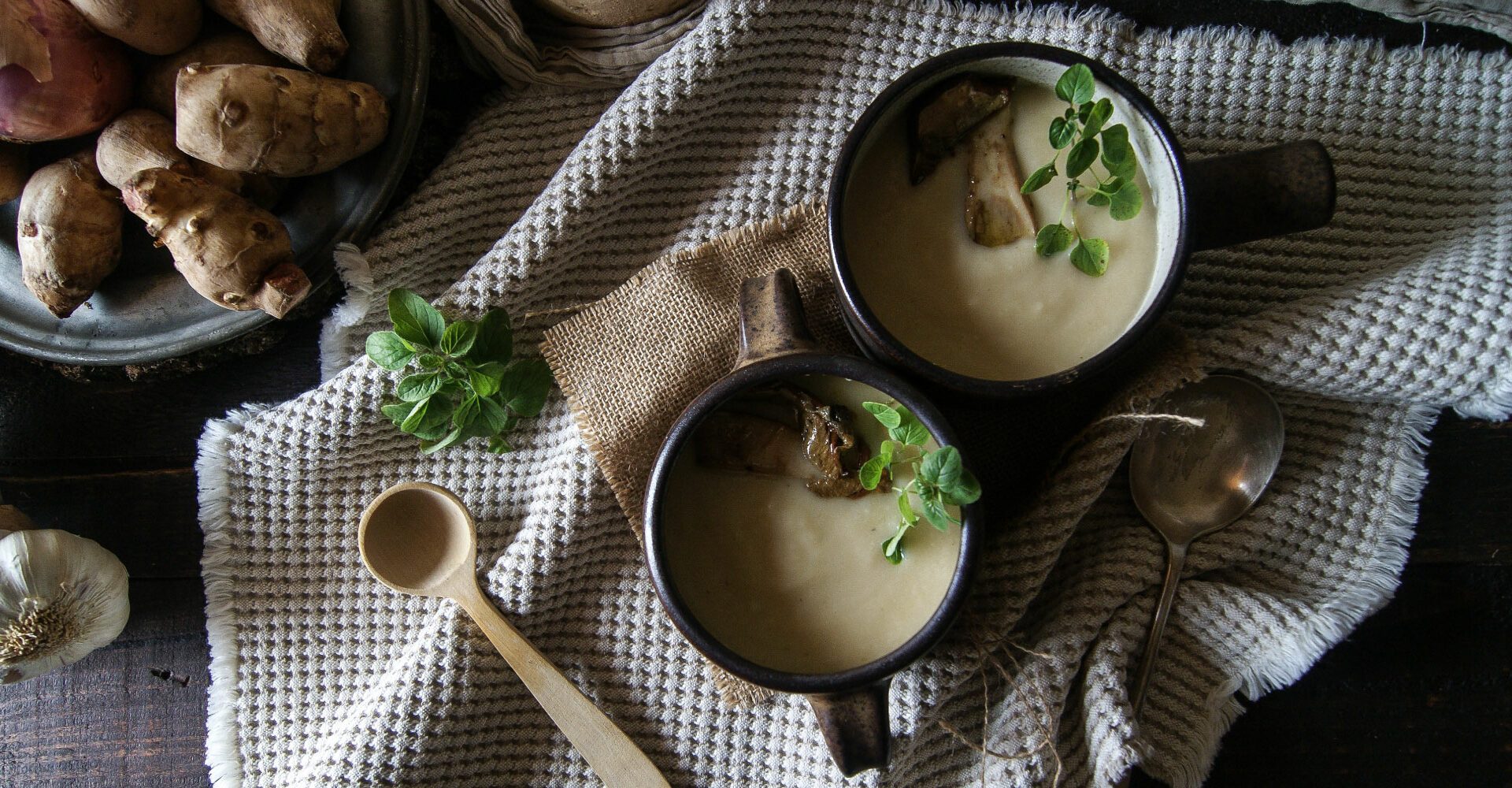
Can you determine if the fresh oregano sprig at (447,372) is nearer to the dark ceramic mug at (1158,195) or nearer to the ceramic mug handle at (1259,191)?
the dark ceramic mug at (1158,195)

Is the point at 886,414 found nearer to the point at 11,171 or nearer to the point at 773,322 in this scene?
the point at 773,322

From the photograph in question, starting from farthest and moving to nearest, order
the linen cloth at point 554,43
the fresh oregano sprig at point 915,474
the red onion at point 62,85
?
the linen cloth at point 554,43, the red onion at point 62,85, the fresh oregano sprig at point 915,474

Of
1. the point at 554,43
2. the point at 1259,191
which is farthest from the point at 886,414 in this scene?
the point at 554,43

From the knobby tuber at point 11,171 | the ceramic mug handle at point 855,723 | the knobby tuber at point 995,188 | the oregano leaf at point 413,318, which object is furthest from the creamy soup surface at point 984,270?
the knobby tuber at point 11,171

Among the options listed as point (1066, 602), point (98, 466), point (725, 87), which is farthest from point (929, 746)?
point (98, 466)

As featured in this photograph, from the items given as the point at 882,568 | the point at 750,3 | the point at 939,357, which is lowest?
the point at 882,568

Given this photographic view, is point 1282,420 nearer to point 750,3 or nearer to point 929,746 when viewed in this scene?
point 929,746

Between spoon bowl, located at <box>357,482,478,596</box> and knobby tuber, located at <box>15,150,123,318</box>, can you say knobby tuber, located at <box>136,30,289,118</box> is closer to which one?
knobby tuber, located at <box>15,150,123,318</box>
